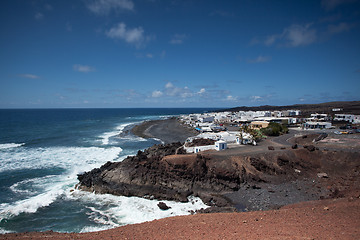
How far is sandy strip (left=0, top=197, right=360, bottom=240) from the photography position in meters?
11.8

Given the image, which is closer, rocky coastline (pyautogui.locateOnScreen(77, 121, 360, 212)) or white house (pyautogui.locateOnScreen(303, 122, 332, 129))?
rocky coastline (pyautogui.locateOnScreen(77, 121, 360, 212))

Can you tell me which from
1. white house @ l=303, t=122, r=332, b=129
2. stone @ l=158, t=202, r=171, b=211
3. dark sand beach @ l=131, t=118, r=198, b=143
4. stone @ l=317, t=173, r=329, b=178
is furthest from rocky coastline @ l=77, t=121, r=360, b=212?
white house @ l=303, t=122, r=332, b=129

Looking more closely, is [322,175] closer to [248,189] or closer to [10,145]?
[248,189]

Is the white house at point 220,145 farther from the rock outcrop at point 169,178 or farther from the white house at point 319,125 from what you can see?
the white house at point 319,125

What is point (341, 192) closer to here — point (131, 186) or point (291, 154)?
point (291, 154)

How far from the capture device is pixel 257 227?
513 inches

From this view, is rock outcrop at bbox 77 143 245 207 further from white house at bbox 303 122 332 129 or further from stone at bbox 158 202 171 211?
white house at bbox 303 122 332 129

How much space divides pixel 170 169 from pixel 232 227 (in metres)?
14.3

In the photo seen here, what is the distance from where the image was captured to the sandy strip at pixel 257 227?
11.8 m

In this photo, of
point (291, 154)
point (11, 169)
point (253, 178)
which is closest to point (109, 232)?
point (253, 178)

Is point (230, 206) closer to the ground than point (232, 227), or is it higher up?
closer to the ground

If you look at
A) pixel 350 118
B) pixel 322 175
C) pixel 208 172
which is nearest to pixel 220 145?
pixel 208 172

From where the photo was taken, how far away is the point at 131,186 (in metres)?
25.4

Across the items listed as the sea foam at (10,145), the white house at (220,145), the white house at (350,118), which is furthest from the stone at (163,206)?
the white house at (350,118)
